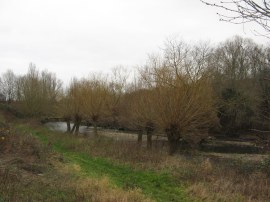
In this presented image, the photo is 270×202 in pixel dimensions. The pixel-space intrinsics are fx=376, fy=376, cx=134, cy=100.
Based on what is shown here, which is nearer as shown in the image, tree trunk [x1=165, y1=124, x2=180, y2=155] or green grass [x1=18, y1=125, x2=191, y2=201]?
green grass [x1=18, y1=125, x2=191, y2=201]

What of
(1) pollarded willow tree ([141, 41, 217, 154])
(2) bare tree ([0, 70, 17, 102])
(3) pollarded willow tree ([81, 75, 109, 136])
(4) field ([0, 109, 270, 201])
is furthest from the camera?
(2) bare tree ([0, 70, 17, 102])

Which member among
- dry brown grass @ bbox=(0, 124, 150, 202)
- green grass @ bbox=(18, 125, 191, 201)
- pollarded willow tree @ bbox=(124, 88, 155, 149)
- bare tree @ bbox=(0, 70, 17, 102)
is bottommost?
green grass @ bbox=(18, 125, 191, 201)

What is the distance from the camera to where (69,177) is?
12359 millimetres

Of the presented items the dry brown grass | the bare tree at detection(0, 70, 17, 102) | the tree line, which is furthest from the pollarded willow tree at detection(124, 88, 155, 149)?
the bare tree at detection(0, 70, 17, 102)

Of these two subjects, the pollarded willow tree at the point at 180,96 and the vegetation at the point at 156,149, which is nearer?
the vegetation at the point at 156,149

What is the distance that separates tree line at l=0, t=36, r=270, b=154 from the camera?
808 inches

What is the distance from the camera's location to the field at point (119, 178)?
987 cm

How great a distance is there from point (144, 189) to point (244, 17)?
31.3 ft

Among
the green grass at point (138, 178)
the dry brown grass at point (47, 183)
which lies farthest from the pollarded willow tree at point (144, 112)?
the dry brown grass at point (47, 183)

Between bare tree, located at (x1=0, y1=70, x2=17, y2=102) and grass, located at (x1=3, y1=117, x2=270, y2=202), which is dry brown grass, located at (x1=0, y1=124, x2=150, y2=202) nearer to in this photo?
grass, located at (x1=3, y1=117, x2=270, y2=202)

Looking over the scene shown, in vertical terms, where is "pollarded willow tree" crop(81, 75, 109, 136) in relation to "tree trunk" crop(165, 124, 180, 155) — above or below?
above

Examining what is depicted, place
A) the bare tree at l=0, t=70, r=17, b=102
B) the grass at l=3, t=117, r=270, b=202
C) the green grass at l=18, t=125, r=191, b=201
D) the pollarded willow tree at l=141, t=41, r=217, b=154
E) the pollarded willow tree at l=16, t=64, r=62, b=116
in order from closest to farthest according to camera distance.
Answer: the grass at l=3, t=117, r=270, b=202, the green grass at l=18, t=125, r=191, b=201, the pollarded willow tree at l=141, t=41, r=217, b=154, the pollarded willow tree at l=16, t=64, r=62, b=116, the bare tree at l=0, t=70, r=17, b=102

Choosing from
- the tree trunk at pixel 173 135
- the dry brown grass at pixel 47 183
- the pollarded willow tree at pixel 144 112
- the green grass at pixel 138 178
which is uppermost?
the pollarded willow tree at pixel 144 112

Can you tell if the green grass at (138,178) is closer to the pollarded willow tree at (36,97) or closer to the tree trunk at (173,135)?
the tree trunk at (173,135)
